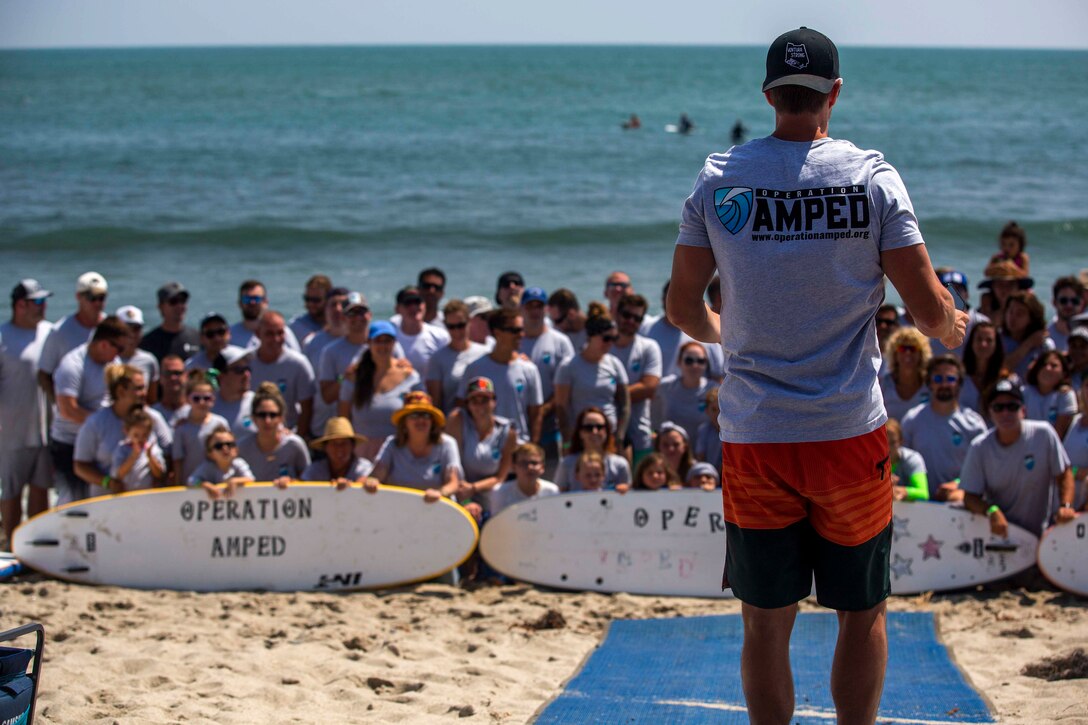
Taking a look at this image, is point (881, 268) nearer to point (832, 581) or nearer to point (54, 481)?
point (832, 581)

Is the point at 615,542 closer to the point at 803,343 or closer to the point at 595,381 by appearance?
the point at 595,381

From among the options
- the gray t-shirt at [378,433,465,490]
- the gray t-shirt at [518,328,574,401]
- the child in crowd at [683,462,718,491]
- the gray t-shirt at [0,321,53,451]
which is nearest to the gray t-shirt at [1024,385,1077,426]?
the child in crowd at [683,462,718,491]

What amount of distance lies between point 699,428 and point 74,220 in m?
21.8

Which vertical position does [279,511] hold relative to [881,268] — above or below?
below

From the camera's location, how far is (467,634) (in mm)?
5805

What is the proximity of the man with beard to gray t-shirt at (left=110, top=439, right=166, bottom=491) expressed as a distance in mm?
4415

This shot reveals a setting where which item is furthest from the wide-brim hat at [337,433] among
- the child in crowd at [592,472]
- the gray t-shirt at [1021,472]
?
the gray t-shirt at [1021,472]

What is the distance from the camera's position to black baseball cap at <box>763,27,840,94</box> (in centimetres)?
263

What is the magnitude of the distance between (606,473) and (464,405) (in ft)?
3.40

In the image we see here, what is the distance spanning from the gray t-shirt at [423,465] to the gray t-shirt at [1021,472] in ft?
9.44

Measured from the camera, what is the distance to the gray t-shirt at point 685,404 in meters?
7.69

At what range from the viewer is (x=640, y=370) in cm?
791

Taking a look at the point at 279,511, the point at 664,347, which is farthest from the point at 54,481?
the point at 664,347

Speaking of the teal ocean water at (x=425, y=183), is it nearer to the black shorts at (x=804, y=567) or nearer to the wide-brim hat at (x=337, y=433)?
the wide-brim hat at (x=337, y=433)
